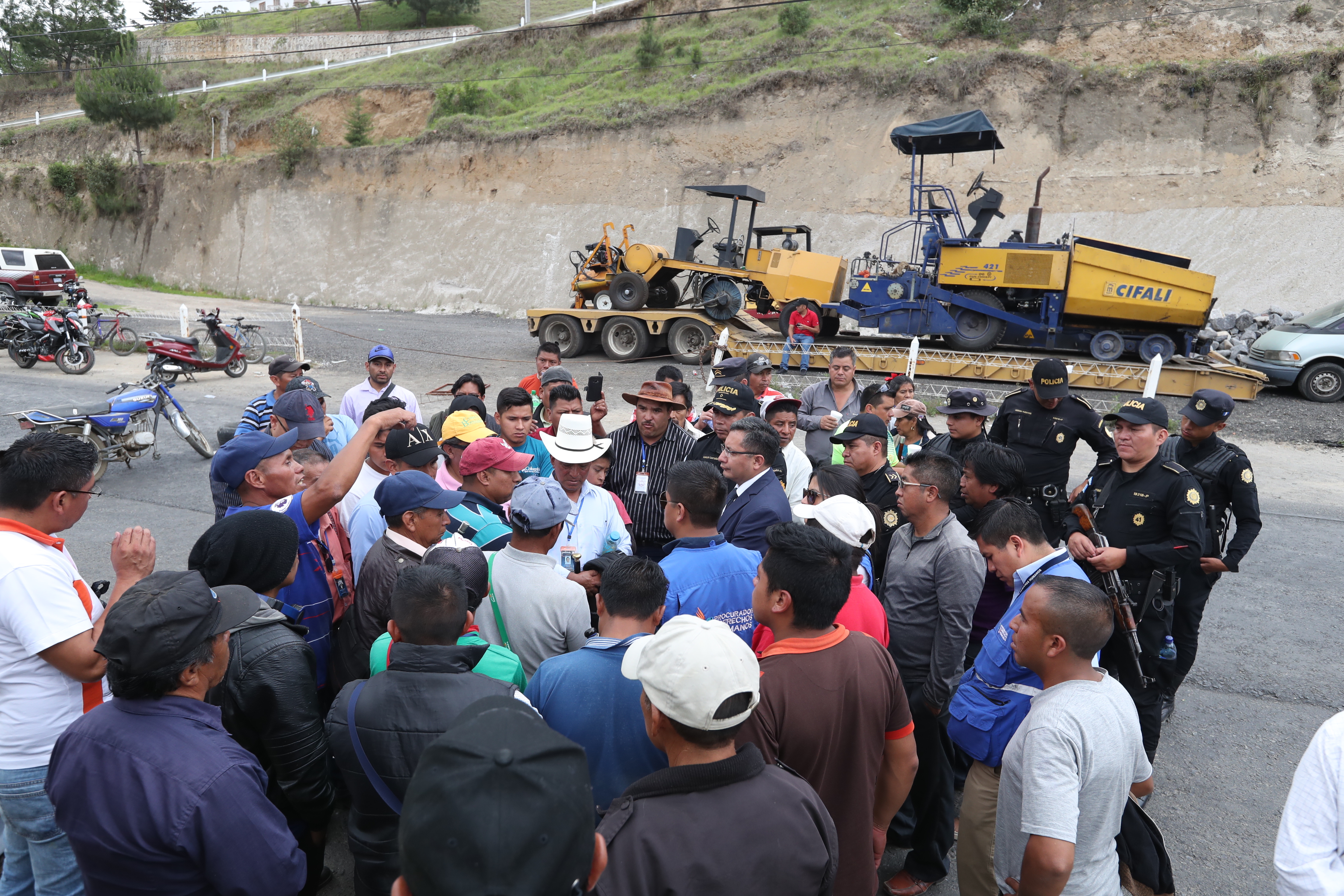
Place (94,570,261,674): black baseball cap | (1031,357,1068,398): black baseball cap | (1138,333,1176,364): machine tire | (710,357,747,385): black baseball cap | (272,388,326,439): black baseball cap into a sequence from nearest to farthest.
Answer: (94,570,261,674): black baseball cap → (272,388,326,439): black baseball cap → (1031,357,1068,398): black baseball cap → (710,357,747,385): black baseball cap → (1138,333,1176,364): machine tire

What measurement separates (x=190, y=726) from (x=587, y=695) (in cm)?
101

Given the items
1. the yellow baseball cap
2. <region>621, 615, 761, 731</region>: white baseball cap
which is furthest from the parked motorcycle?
<region>621, 615, 761, 731</region>: white baseball cap

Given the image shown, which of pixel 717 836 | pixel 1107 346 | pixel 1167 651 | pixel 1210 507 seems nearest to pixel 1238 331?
pixel 1107 346

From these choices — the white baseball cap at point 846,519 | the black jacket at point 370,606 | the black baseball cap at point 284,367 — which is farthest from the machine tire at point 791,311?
the black jacket at point 370,606

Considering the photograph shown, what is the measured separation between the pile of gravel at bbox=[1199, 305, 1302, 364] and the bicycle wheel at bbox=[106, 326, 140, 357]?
22.7 m

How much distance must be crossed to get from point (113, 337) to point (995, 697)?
1987cm

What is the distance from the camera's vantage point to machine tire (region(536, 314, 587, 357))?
1798 centimetres

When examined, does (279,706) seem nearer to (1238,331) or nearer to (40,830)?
(40,830)

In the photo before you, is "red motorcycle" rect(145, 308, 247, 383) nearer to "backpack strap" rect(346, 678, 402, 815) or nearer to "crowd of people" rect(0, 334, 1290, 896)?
"crowd of people" rect(0, 334, 1290, 896)

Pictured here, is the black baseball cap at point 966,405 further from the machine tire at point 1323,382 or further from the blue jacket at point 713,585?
the machine tire at point 1323,382

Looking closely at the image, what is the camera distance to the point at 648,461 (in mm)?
5047

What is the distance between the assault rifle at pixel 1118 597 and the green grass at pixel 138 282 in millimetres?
35721

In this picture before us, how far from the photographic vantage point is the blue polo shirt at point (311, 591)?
3338mm

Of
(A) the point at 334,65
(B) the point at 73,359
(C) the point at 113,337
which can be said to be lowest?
(B) the point at 73,359
